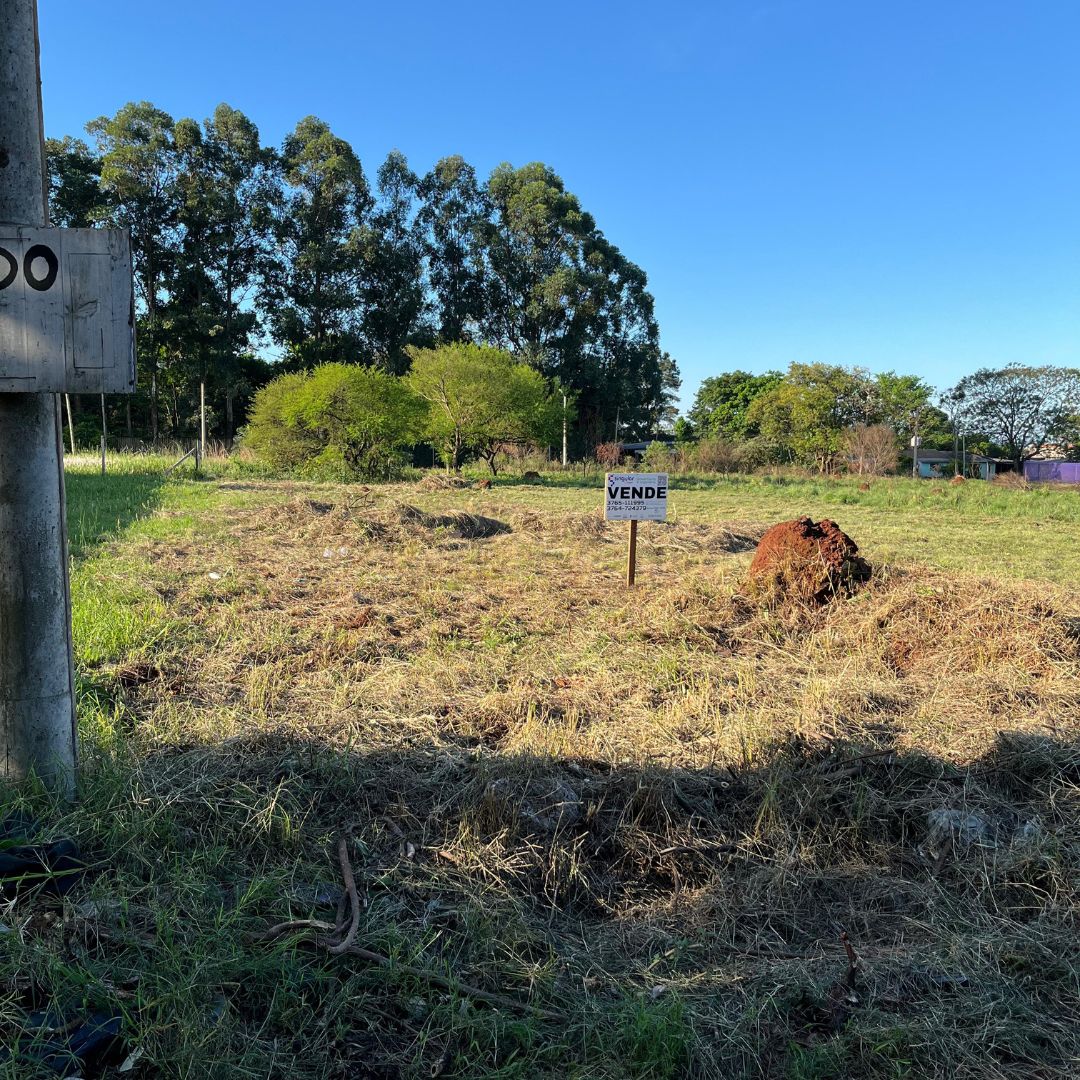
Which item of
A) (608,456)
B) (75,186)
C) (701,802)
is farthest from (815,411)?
(701,802)

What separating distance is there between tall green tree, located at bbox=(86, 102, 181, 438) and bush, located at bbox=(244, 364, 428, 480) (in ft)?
43.9

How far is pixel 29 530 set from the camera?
8.68ft

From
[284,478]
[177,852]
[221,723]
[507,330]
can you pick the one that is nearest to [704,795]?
[177,852]

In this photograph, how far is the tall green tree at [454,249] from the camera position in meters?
43.3

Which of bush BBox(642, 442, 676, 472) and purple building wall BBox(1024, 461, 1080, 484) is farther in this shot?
purple building wall BBox(1024, 461, 1080, 484)

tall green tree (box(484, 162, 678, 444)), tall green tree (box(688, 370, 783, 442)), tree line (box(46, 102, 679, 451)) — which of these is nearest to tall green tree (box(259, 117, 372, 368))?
tree line (box(46, 102, 679, 451))

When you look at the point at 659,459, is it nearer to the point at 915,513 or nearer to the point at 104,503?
the point at 915,513

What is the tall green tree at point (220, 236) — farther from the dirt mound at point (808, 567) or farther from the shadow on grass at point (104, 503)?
the dirt mound at point (808, 567)

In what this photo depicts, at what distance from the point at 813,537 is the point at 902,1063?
5.15m

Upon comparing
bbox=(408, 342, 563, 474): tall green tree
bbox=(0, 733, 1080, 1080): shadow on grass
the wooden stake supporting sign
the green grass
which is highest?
bbox=(408, 342, 563, 474): tall green tree

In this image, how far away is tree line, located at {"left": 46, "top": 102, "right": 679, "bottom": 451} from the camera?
111 ft

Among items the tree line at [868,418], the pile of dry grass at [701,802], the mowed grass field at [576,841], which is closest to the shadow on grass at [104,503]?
the mowed grass field at [576,841]

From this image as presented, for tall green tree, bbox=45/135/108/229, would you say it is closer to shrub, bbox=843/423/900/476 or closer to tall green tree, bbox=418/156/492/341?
tall green tree, bbox=418/156/492/341

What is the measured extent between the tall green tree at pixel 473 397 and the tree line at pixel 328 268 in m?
3.65
